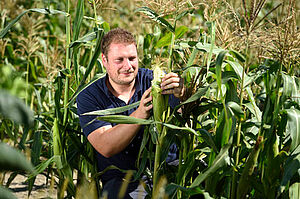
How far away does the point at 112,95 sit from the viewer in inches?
97.9

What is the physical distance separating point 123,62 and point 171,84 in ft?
1.77

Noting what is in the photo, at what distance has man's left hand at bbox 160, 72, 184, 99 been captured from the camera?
1.87 metres

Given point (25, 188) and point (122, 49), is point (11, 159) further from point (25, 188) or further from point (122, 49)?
point (25, 188)

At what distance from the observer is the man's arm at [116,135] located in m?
1.99

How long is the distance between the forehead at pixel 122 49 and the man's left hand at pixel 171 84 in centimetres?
48

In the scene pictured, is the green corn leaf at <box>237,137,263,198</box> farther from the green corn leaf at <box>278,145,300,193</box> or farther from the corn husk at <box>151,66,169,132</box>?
the corn husk at <box>151,66,169,132</box>

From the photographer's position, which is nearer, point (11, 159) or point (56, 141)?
point (11, 159)

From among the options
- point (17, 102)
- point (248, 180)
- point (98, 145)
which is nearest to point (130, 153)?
point (98, 145)

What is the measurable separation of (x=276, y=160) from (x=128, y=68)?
0.90 m

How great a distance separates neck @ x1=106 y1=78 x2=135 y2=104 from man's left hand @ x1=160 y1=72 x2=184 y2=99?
0.60 metres

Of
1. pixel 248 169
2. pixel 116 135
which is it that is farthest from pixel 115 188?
pixel 248 169

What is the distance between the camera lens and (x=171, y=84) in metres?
1.86

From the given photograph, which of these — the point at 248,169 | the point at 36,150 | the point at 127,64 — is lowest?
the point at 36,150

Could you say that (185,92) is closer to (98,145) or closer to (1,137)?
(98,145)
